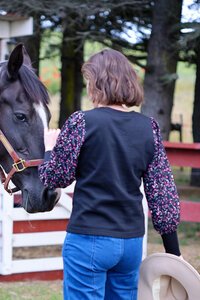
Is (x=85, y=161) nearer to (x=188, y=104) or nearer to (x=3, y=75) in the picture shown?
(x=3, y=75)

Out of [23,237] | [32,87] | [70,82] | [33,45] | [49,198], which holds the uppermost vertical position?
[33,45]

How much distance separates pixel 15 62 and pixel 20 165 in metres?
0.57

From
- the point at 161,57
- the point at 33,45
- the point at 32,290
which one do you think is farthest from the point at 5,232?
the point at 33,45

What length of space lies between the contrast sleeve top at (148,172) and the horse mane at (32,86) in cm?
71

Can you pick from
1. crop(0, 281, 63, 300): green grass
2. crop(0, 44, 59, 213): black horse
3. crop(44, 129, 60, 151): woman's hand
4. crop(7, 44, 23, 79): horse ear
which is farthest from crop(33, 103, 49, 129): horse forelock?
crop(0, 281, 63, 300): green grass

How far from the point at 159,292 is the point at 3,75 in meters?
1.44

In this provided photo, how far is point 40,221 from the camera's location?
5629mm

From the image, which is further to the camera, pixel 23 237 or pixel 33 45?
pixel 33 45

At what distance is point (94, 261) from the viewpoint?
2.52m

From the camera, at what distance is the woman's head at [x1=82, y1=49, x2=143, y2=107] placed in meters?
2.50

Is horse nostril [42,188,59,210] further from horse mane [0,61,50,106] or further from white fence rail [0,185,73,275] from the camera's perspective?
white fence rail [0,185,73,275]

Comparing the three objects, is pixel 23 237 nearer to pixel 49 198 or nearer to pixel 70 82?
pixel 49 198

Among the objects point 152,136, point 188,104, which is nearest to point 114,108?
point 152,136

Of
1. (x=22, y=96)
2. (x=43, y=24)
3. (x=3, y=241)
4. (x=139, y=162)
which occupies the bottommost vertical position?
(x=3, y=241)
